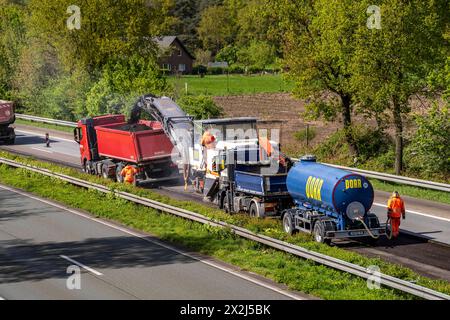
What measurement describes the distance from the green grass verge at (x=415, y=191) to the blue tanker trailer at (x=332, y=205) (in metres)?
8.15

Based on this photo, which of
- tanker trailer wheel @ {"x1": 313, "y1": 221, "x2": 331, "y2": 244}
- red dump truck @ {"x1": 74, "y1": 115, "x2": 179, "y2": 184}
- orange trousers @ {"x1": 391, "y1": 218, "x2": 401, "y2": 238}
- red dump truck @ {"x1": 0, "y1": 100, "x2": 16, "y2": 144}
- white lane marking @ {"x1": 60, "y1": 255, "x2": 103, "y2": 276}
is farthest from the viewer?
red dump truck @ {"x1": 0, "y1": 100, "x2": 16, "y2": 144}

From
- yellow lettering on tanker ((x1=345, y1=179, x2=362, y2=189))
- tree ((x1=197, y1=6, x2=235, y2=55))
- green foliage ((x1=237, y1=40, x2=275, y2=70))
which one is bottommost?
yellow lettering on tanker ((x1=345, y1=179, x2=362, y2=189))

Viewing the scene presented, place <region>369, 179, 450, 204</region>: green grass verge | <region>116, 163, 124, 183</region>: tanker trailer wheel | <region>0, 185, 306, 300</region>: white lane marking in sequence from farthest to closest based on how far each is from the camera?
<region>116, 163, 124, 183</region>: tanker trailer wheel, <region>369, 179, 450, 204</region>: green grass verge, <region>0, 185, 306, 300</region>: white lane marking

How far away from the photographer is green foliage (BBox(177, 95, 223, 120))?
1861 inches

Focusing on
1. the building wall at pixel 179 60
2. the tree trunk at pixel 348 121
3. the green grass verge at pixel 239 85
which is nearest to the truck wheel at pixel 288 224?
the tree trunk at pixel 348 121

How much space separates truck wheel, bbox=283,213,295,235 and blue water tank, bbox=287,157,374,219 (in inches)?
35.3

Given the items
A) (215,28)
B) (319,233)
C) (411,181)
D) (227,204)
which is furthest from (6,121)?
(215,28)

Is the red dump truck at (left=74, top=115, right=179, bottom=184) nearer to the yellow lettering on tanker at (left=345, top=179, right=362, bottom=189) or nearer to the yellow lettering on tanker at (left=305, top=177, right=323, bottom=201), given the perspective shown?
the yellow lettering on tanker at (left=305, top=177, right=323, bottom=201)

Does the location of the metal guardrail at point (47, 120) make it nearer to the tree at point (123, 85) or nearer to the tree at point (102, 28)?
the tree at point (123, 85)

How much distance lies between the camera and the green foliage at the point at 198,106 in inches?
1861

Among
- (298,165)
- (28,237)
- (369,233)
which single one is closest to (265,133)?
(298,165)

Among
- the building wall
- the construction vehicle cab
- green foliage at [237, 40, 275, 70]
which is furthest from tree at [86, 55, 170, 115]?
the building wall

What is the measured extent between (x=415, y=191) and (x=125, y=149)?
12.8 metres

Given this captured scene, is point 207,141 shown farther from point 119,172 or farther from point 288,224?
point 119,172
